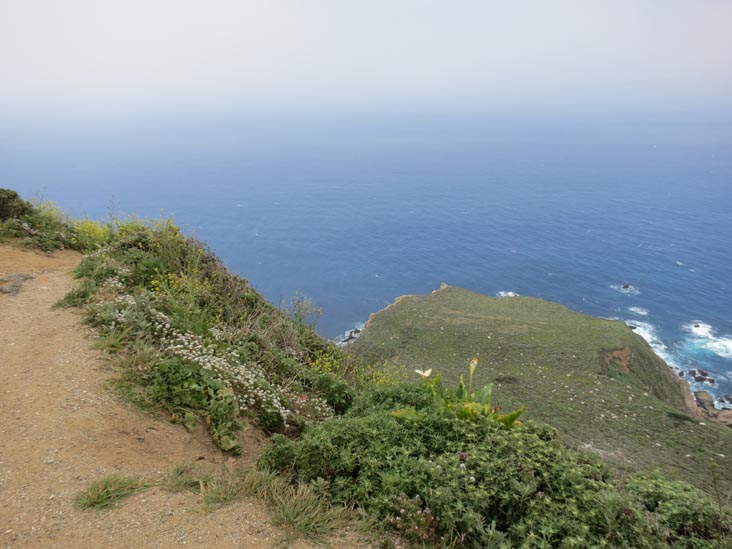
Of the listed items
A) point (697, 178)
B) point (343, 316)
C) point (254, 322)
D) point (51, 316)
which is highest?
point (51, 316)

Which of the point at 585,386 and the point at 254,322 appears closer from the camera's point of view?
the point at 254,322

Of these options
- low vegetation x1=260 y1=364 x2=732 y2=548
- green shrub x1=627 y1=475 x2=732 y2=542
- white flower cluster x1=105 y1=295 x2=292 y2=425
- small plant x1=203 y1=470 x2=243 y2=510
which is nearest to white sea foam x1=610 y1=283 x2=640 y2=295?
low vegetation x1=260 y1=364 x2=732 y2=548

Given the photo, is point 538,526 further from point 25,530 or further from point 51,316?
point 51,316

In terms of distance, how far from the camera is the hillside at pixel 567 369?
2072cm

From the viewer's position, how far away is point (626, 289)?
74.8 m

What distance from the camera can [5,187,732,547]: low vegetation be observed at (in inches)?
168

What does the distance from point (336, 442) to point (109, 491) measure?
93.6 inches

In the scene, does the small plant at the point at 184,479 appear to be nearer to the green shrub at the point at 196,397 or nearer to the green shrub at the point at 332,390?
the green shrub at the point at 196,397

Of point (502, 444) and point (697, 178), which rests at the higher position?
point (502, 444)

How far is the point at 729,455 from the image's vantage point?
2150 cm

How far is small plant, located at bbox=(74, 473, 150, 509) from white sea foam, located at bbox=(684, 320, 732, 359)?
223ft

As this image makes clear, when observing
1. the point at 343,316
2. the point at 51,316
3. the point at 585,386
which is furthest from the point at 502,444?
the point at 343,316

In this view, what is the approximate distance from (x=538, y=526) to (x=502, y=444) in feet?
3.13

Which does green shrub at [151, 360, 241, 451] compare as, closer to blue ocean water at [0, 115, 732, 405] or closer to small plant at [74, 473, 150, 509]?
small plant at [74, 473, 150, 509]
